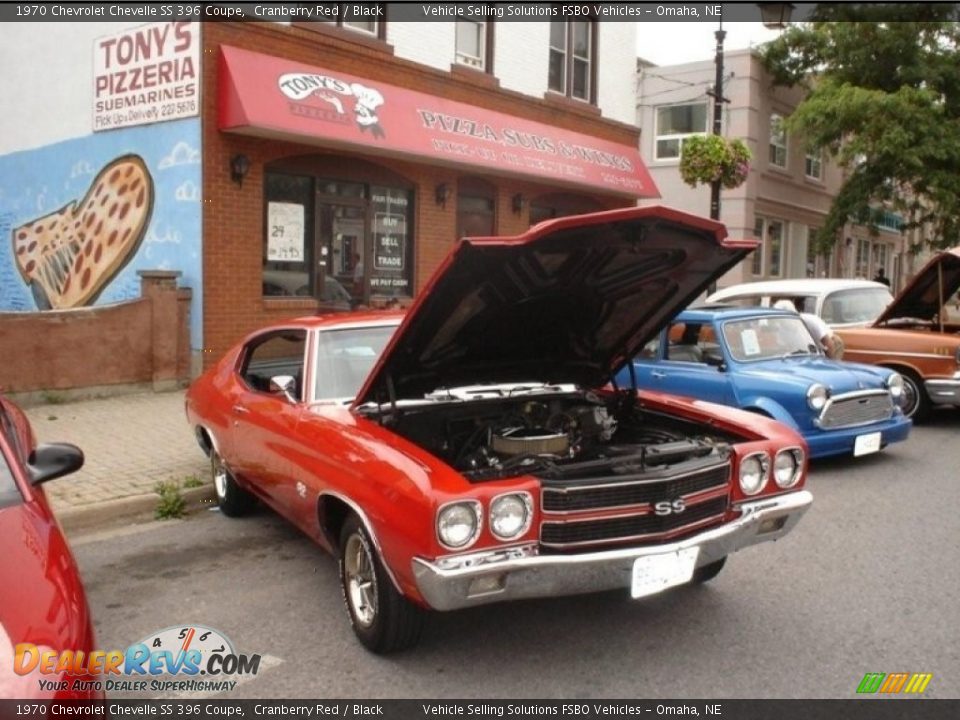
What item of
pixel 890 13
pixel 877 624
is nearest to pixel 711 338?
pixel 877 624

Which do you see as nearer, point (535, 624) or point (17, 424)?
point (535, 624)

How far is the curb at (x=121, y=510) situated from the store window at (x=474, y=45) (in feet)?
33.0

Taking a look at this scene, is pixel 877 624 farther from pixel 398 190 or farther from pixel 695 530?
pixel 398 190

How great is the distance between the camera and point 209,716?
3256mm

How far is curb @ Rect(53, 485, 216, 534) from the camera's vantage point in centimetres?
563

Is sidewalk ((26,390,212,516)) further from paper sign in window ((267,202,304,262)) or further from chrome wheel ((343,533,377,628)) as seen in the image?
chrome wheel ((343,533,377,628))

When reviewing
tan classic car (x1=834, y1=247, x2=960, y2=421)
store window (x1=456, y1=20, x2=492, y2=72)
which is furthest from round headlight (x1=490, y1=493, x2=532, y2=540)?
store window (x1=456, y1=20, x2=492, y2=72)

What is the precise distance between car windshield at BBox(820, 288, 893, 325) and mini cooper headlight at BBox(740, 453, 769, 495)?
7562mm

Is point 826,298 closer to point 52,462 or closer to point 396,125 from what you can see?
point 396,125

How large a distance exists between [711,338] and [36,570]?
251 inches

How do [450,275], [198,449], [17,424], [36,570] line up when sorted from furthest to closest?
[198,449], [17,424], [450,275], [36,570]

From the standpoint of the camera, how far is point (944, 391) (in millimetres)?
9422

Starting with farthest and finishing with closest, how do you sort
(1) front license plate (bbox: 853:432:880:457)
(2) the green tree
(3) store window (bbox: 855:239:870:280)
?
1. (3) store window (bbox: 855:239:870:280)
2. (2) the green tree
3. (1) front license plate (bbox: 853:432:880:457)

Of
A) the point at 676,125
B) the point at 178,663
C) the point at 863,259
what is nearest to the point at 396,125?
the point at 178,663
